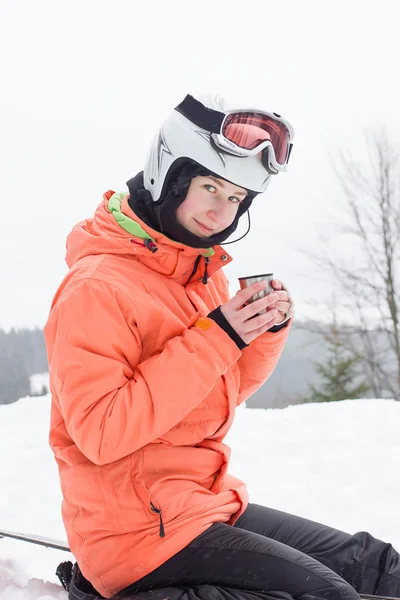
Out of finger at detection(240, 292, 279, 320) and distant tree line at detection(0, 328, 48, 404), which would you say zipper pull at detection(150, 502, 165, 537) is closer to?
finger at detection(240, 292, 279, 320)

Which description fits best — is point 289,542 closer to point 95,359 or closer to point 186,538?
Result: point 186,538

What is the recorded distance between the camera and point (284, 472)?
16.7 ft

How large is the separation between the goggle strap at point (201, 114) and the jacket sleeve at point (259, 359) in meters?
0.82

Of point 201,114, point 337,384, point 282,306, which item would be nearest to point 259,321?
point 282,306

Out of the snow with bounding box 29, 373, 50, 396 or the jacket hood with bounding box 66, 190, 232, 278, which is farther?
the snow with bounding box 29, 373, 50, 396

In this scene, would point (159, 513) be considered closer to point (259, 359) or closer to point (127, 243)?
point (259, 359)

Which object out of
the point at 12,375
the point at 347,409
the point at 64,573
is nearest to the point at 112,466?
the point at 64,573

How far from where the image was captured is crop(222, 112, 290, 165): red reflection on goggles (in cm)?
202

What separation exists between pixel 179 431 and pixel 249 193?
36.5 inches

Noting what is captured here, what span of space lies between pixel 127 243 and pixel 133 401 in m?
0.57

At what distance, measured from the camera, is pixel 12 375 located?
2597cm

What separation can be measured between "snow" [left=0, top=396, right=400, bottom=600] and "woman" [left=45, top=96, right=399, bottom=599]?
3.25 ft

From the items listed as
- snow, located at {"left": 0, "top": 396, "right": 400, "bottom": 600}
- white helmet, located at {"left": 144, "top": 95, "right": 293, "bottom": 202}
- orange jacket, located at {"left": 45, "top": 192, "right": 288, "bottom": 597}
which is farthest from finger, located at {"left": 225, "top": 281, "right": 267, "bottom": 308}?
snow, located at {"left": 0, "top": 396, "right": 400, "bottom": 600}

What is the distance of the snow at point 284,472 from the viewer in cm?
323
